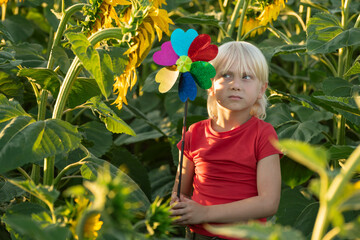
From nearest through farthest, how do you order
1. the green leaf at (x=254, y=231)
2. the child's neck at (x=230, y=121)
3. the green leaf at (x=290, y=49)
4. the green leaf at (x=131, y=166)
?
the green leaf at (x=254, y=231), the child's neck at (x=230, y=121), the green leaf at (x=290, y=49), the green leaf at (x=131, y=166)

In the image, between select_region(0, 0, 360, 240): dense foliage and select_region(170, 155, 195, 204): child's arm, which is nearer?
select_region(0, 0, 360, 240): dense foliage

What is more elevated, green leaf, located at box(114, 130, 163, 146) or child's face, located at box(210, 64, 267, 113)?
child's face, located at box(210, 64, 267, 113)

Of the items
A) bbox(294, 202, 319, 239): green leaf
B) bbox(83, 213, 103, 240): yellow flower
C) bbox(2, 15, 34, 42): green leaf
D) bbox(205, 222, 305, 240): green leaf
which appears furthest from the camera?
bbox(2, 15, 34, 42): green leaf

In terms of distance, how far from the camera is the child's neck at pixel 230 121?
146 centimetres

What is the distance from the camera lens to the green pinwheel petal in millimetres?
1309

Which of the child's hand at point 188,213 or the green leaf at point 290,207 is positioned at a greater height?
the child's hand at point 188,213

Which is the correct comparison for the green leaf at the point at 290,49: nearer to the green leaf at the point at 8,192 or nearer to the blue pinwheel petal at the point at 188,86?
the blue pinwheel petal at the point at 188,86

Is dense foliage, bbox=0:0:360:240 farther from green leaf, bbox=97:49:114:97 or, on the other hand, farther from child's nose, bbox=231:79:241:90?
child's nose, bbox=231:79:241:90

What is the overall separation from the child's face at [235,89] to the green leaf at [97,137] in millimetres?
686

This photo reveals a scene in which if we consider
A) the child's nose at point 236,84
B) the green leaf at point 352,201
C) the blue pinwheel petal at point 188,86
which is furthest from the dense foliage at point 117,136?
the child's nose at point 236,84

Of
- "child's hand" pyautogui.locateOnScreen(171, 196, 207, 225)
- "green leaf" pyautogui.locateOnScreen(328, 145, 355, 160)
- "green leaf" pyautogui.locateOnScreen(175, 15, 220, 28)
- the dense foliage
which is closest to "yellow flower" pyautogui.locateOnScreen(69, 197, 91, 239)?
the dense foliage

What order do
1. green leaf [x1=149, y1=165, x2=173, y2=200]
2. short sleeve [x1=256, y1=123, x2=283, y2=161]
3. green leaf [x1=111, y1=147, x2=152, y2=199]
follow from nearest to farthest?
short sleeve [x1=256, y1=123, x2=283, y2=161] < green leaf [x1=111, y1=147, x2=152, y2=199] < green leaf [x1=149, y1=165, x2=173, y2=200]

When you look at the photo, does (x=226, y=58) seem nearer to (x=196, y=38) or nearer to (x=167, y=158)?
(x=196, y=38)

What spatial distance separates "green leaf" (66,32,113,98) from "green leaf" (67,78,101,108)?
0.25 meters
